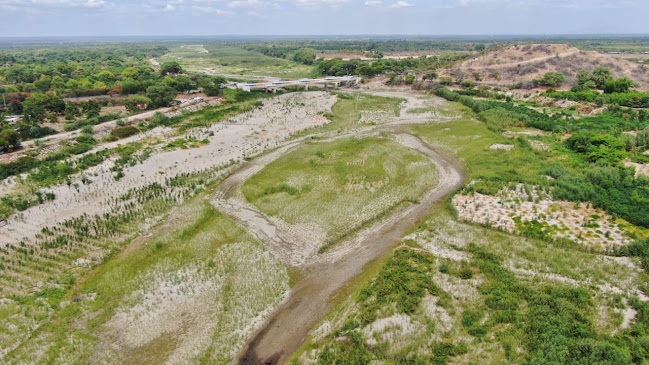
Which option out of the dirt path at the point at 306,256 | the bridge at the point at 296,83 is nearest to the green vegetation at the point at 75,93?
the bridge at the point at 296,83

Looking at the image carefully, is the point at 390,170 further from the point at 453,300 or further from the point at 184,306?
the point at 184,306

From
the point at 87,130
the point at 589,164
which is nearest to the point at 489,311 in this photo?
the point at 589,164

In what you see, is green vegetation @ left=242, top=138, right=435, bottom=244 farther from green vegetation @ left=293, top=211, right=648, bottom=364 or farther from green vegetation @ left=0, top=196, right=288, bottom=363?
green vegetation @ left=293, top=211, right=648, bottom=364

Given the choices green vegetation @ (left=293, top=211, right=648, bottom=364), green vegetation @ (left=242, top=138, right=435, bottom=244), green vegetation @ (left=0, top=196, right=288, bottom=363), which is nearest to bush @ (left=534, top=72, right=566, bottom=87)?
green vegetation @ (left=242, top=138, right=435, bottom=244)

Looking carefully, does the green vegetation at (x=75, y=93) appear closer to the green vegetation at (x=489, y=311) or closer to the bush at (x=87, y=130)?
the bush at (x=87, y=130)

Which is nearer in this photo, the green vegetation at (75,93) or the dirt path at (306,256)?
the dirt path at (306,256)

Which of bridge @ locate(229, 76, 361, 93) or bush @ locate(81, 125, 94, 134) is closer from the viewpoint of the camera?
bush @ locate(81, 125, 94, 134)

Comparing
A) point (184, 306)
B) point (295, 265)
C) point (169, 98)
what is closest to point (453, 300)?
point (295, 265)
